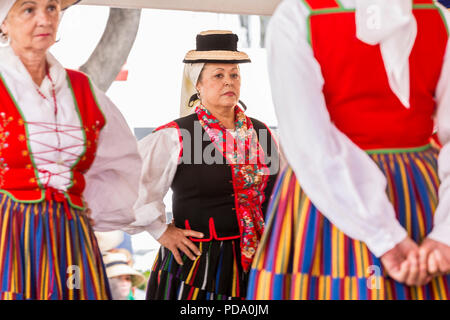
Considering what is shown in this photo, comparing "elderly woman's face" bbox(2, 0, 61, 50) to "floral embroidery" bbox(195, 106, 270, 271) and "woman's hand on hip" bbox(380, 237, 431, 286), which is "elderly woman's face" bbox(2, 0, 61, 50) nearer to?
"floral embroidery" bbox(195, 106, 270, 271)

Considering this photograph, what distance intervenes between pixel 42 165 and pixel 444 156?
1.20m

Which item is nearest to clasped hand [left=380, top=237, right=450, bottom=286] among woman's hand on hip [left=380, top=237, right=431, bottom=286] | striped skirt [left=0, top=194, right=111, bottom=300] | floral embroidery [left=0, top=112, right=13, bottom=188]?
woman's hand on hip [left=380, top=237, right=431, bottom=286]

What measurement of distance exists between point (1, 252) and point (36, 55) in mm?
627

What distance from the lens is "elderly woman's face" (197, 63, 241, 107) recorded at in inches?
119

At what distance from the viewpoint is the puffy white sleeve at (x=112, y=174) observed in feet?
7.64

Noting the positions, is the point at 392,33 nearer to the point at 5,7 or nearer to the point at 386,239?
the point at 386,239

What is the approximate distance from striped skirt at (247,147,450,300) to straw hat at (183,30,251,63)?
1.66 meters

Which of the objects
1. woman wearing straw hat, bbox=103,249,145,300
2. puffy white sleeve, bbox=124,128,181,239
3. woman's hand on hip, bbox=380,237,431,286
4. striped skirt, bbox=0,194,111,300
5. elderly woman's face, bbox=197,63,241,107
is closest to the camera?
woman's hand on hip, bbox=380,237,431,286

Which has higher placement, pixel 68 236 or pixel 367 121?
pixel 367 121

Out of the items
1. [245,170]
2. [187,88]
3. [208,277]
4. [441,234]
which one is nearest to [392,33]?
[441,234]

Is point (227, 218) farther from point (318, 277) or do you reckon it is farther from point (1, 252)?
point (318, 277)

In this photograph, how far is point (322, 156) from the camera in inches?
55.9

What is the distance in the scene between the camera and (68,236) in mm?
2084
